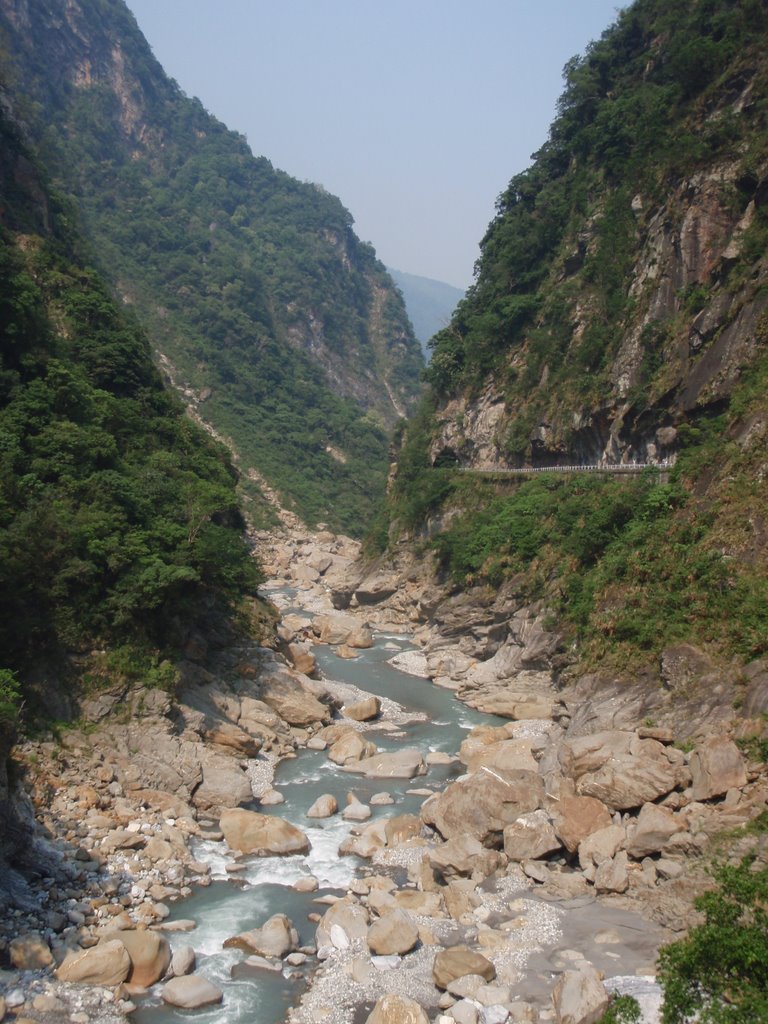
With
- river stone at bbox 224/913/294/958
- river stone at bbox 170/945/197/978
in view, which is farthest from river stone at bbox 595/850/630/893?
river stone at bbox 170/945/197/978

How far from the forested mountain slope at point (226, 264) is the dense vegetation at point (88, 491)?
88.7 ft

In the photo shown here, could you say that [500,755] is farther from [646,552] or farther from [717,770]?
[646,552]

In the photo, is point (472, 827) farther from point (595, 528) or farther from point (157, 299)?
point (157, 299)

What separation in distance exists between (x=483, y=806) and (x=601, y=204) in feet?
101

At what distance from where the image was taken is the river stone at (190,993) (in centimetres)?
1070

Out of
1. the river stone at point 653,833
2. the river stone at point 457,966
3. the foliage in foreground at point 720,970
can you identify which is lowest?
the river stone at point 457,966

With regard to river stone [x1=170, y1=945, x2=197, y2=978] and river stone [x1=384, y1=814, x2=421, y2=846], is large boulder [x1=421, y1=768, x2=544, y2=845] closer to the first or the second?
river stone [x1=384, y1=814, x2=421, y2=846]

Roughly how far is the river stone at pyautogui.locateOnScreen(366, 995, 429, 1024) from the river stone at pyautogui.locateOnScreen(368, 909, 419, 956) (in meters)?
1.40

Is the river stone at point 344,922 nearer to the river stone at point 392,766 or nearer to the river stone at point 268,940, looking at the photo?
the river stone at point 268,940

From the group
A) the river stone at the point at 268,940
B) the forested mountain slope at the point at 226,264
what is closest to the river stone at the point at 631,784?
the river stone at the point at 268,940

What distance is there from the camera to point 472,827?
50.8ft

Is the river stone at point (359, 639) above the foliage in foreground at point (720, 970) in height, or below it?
below

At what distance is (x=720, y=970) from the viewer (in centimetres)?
864

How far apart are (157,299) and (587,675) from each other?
6184cm
